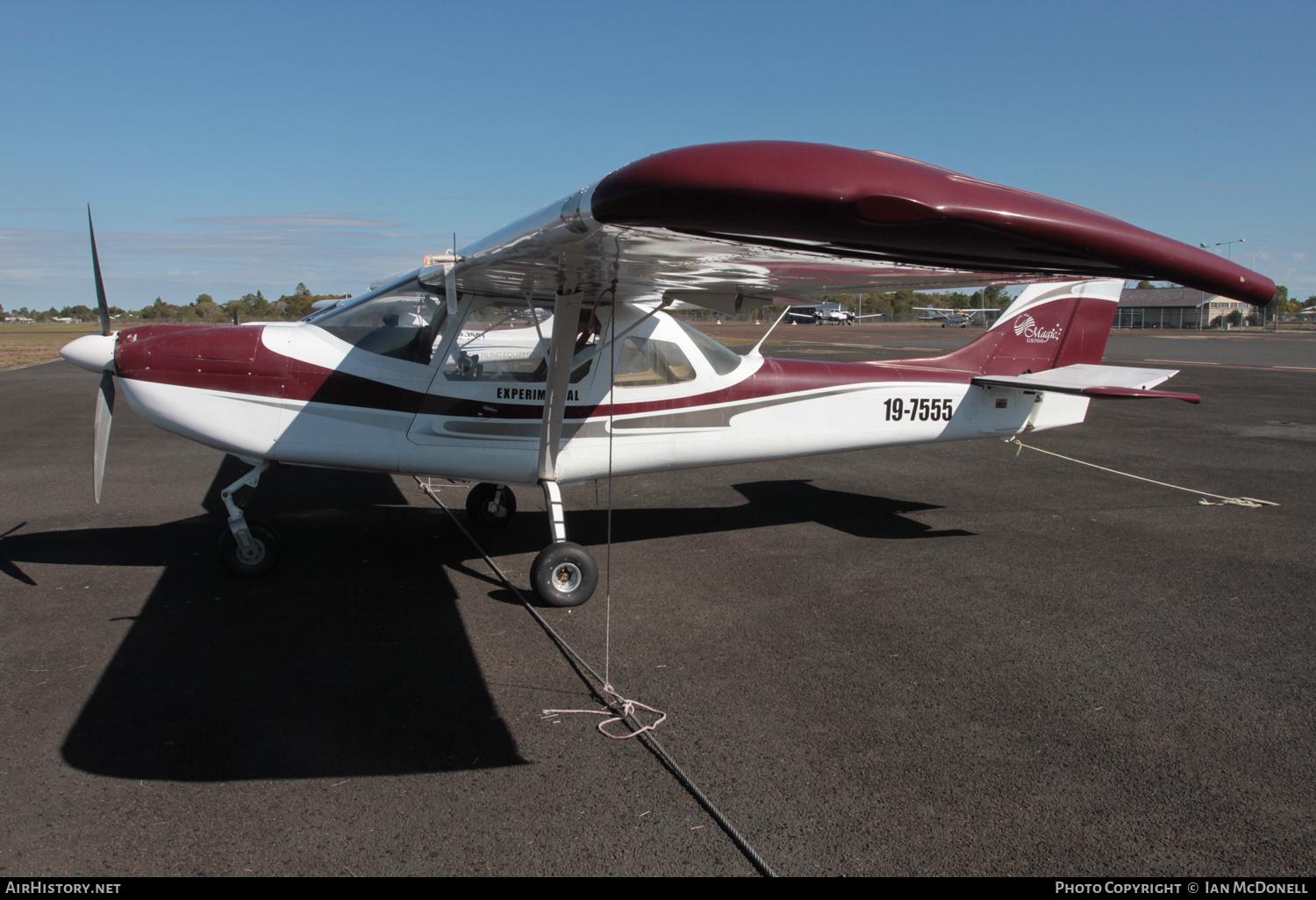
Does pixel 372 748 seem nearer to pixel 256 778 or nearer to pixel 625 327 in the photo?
pixel 256 778

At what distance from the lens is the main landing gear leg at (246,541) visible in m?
5.48

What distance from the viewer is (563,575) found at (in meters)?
5.23

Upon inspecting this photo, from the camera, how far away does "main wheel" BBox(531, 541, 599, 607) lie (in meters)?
5.14

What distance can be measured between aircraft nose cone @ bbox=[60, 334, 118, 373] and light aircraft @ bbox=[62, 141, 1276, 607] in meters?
0.01

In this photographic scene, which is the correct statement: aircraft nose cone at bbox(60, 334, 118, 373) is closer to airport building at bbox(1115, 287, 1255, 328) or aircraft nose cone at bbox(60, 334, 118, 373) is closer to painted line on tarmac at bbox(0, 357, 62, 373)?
painted line on tarmac at bbox(0, 357, 62, 373)

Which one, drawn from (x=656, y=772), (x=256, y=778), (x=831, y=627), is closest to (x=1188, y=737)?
(x=831, y=627)

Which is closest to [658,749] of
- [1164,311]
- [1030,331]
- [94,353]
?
[94,353]

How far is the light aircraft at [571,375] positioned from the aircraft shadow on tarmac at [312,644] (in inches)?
24.2

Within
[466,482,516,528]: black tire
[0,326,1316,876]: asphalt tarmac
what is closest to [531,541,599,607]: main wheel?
[0,326,1316,876]: asphalt tarmac

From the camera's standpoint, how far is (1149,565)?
589 centimetres

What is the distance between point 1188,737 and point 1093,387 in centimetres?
361

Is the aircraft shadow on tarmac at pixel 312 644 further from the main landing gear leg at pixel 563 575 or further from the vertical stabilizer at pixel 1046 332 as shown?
the vertical stabilizer at pixel 1046 332

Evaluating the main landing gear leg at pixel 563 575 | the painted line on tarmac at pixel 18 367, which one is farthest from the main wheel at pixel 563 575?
the painted line on tarmac at pixel 18 367

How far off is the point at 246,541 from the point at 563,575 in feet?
7.24
